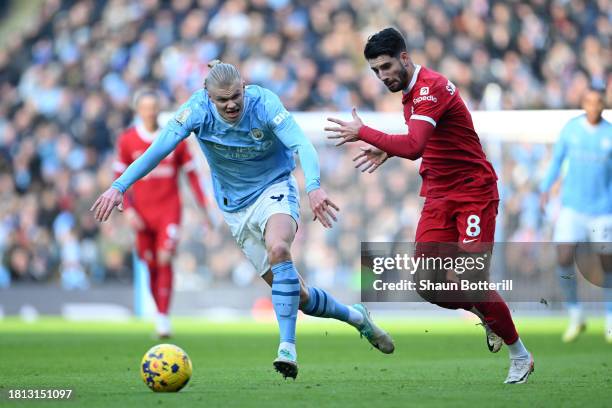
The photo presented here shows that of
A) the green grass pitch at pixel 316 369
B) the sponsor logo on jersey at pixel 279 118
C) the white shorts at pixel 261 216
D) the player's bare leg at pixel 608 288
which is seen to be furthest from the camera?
the player's bare leg at pixel 608 288

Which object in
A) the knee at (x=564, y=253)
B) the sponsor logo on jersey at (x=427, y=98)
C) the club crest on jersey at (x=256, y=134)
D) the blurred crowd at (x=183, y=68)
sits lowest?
the knee at (x=564, y=253)

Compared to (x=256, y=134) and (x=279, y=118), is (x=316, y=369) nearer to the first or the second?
(x=256, y=134)

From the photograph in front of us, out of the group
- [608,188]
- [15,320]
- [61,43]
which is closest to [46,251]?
[15,320]

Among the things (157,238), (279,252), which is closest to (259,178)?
(279,252)

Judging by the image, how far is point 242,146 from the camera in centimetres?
826

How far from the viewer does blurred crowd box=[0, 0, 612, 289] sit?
67.2 feet

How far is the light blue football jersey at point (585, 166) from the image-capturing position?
41.4ft

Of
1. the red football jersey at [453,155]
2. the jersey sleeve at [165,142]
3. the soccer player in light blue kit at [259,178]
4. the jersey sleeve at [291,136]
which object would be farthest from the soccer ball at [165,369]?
the red football jersey at [453,155]

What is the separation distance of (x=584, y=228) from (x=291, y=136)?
238 inches

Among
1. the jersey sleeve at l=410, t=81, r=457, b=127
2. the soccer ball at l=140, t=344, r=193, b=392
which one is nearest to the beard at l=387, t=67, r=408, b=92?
the jersey sleeve at l=410, t=81, r=457, b=127

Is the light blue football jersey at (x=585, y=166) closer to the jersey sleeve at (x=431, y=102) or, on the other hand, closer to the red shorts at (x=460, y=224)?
the red shorts at (x=460, y=224)

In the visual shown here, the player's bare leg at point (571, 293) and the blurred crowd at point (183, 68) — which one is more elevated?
the blurred crowd at point (183, 68)

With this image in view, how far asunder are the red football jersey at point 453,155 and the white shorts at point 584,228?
5008 millimetres

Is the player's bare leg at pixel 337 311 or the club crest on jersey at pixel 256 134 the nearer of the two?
the club crest on jersey at pixel 256 134
